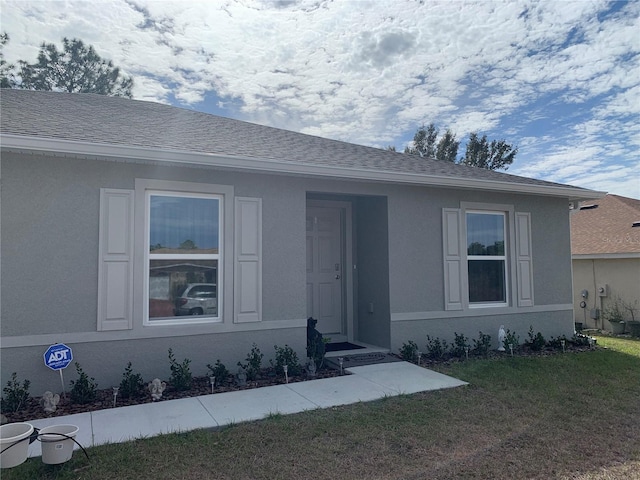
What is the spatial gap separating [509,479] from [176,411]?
3.13 meters

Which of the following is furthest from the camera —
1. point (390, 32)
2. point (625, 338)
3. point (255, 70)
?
point (255, 70)

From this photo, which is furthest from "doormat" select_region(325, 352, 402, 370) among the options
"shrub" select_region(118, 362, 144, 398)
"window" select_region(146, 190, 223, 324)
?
"shrub" select_region(118, 362, 144, 398)

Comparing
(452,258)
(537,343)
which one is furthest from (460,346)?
(537,343)

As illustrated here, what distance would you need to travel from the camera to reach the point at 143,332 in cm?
525

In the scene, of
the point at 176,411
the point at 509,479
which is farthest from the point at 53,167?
the point at 509,479

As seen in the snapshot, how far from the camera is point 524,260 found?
7.99m

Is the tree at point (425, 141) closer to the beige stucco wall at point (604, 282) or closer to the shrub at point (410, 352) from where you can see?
the beige stucco wall at point (604, 282)

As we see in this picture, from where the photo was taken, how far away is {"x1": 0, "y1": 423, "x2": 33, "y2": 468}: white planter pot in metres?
2.89

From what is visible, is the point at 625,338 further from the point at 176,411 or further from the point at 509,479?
the point at 176,411

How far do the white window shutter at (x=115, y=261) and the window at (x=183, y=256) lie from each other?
251 millimetres

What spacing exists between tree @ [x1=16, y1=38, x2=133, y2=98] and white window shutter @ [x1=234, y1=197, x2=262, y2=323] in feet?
54.0

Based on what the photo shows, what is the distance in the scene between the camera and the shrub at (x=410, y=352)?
6574 millimetres

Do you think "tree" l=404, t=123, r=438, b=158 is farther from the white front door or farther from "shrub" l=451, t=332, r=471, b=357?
"shrub" l=451, t=332, r=471, b=357

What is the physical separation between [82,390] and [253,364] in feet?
6.45
